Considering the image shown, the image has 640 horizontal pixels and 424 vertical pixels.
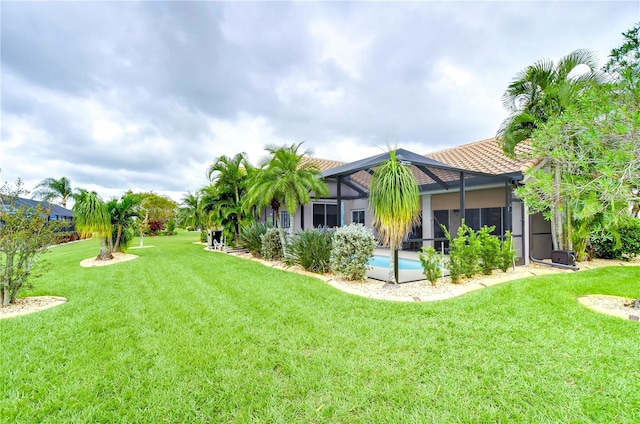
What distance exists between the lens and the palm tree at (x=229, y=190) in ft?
53.5

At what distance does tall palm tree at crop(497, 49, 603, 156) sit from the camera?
31.6ft

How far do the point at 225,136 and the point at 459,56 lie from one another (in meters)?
14.3

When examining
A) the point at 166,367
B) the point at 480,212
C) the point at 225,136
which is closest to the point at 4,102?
the point at 225,136

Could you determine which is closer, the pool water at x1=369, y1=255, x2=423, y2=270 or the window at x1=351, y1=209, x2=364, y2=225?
the pool water at x1=369, y1=255, x2=423, y2=270

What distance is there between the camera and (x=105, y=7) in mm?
8625

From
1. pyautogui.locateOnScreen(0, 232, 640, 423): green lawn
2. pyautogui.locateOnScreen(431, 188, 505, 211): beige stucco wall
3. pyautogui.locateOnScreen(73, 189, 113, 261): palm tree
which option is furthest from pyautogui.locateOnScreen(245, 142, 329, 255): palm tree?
pyautogui.locateOnScreen(73, 189, 113, 261): palm tree

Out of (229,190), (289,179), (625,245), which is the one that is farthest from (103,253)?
(625,245)

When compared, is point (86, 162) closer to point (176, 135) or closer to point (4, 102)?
point (176, 135)

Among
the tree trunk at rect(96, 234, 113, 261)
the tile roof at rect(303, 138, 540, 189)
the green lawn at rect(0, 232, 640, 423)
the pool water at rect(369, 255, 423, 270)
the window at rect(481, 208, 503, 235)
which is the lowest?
the pool water at rect(369, 255, 423, 270)

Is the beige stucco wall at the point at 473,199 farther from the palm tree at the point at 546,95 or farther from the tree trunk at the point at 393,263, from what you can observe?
the tree trunk at the point at 393,263

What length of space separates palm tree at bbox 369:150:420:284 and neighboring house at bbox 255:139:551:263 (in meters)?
0.90

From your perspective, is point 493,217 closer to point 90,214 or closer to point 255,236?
point 255,236

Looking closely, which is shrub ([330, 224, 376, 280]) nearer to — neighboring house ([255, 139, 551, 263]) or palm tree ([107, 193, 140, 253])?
neighboring house ([255, 139, 551, 263])

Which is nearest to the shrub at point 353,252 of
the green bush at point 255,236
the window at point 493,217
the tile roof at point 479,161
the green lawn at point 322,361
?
the green lawn at point 322,361
